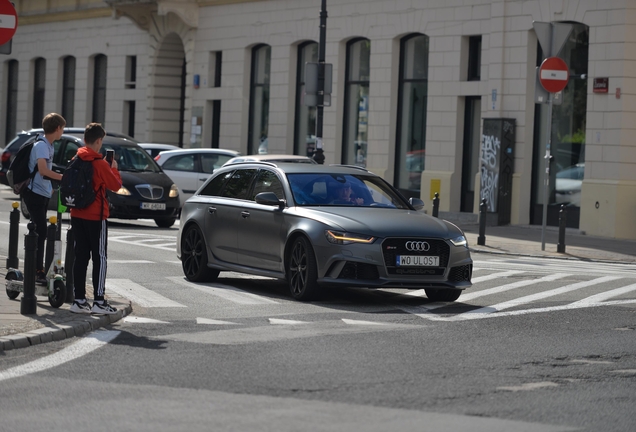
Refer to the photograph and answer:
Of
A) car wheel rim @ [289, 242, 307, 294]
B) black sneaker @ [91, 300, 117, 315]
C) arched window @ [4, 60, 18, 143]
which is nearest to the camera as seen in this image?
black sneaker @ [91, 300, 117, 315]

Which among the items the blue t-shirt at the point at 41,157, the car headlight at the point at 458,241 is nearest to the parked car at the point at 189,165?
the car headlight at the point at 458,241

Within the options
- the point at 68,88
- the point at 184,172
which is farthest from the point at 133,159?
the point at 68,88

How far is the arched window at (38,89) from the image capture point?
161 ft

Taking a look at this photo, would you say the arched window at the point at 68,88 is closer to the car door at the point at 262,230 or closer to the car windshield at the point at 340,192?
the car door at the point at 262,230

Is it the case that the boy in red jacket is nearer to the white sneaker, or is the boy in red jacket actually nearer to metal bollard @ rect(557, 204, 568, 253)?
the white sneaker

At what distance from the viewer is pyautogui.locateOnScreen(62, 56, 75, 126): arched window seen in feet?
155

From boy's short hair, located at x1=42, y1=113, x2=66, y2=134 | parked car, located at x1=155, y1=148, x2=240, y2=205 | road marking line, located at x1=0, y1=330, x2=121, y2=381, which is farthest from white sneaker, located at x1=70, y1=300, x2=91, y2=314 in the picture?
parked car, located at x1=155, y1=148, x2=240, y2=205

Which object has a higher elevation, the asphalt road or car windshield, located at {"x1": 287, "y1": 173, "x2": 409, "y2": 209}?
car windshield, located at {"x1": 287, "y1": 173, "x2": 409, "y2": 209}

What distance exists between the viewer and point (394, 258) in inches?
504

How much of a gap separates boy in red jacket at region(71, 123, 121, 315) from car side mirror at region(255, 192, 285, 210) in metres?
2.49

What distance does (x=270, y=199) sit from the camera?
44.8 feet

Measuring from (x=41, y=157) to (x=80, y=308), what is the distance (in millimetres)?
1668

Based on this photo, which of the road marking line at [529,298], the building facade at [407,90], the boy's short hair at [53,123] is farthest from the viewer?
the building facade at [407,90]

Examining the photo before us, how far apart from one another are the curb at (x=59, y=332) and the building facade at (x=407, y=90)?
11928 mm
